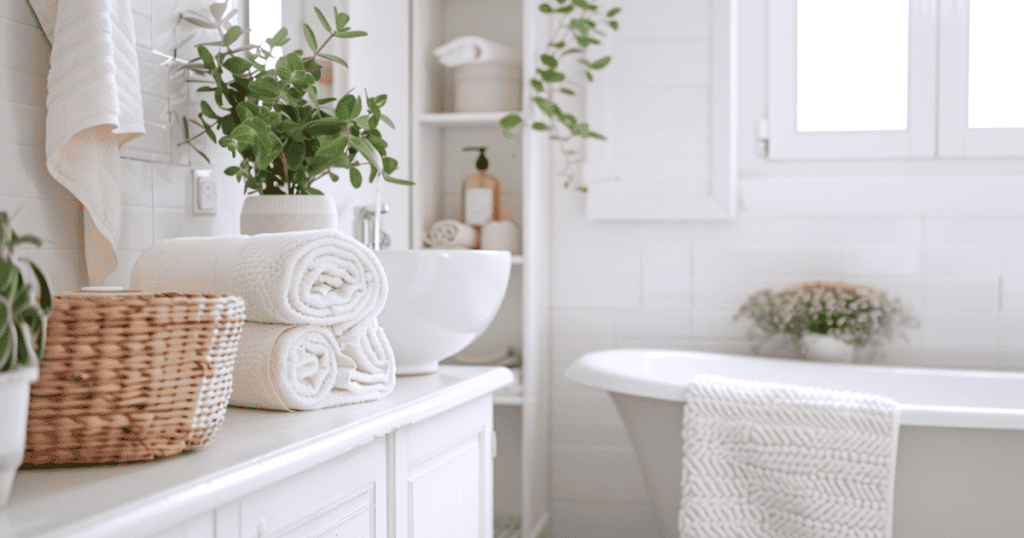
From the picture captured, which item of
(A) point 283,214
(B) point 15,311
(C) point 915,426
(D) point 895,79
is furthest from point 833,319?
(B) point 15,311

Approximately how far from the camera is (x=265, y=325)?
92cm

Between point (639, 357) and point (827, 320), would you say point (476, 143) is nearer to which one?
point (639, 357)

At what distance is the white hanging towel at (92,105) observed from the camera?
3.20 feet

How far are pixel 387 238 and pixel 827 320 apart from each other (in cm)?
131

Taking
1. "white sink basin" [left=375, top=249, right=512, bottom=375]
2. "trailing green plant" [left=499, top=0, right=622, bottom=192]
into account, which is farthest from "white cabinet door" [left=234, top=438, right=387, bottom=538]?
"trailing green plant" [left=499, top=0, right=622, bottom=192]

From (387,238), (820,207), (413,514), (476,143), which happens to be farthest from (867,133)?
(413,514)

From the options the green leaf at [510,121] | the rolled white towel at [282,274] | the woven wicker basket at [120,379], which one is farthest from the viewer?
the green leaf at [510,121]

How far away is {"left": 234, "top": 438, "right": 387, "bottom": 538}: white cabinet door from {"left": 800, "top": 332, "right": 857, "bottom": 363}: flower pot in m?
1.71

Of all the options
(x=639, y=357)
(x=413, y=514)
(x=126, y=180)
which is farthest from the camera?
A: (x=639, y=357)

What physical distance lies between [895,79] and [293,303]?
2.28m

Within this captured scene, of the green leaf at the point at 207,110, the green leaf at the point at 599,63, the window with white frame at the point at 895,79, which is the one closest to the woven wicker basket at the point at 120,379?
the green leaf at the point at 207,110

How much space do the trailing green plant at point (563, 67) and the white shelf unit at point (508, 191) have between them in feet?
0.19

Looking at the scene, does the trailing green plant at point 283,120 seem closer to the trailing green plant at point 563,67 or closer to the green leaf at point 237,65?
the green leaf at point 237,65

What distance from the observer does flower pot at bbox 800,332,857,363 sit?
2.33 metres
